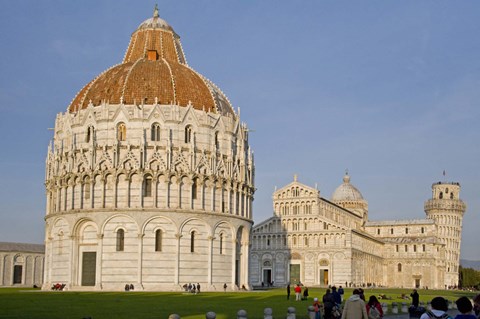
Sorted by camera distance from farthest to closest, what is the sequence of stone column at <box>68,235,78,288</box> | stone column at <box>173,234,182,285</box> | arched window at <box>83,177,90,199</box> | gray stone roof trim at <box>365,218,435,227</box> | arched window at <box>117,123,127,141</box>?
gray stone roof trim at <box>365,218,435,227</box>
arched window at <box>117,123,127,141</box>
arched window at <box>83,177,90,199</box>
stone column at <box>68,235,78,288</box>
stone column at <box>173,234,182,285</box>

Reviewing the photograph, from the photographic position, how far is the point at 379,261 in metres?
141

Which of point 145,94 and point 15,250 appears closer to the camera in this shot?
point 145,94

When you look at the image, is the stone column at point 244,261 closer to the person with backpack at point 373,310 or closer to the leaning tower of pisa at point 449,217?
the person with backpack at point 373,310

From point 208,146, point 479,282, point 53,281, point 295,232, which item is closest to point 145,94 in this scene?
point 208,146

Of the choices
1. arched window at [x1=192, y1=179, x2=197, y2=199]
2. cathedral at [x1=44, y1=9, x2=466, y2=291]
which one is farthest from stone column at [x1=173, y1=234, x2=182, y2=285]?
arched window at [x1=192, y1=179, x2=197, y2=199]

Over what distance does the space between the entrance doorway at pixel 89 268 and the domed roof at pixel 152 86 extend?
1435 cm

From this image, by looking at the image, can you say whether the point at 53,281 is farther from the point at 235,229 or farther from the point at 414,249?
the point at 414,249

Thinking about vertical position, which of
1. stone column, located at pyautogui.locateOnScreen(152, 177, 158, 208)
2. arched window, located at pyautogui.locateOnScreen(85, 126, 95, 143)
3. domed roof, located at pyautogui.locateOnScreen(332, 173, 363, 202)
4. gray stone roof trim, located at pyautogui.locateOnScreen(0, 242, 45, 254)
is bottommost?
gray stone roof trim, located at pyautogui.locateOnScreen(0, 242, 45, 254)

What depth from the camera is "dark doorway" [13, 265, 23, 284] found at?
104m

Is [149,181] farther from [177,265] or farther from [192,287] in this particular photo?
[192,287]

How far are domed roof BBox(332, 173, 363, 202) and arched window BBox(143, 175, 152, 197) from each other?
94.5m

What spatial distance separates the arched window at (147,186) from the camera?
63656 millimetres

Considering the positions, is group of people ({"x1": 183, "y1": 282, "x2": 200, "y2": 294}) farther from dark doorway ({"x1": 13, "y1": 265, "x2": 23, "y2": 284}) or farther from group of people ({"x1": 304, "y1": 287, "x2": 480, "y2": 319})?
dark doorway ({"x1": 13, "y1": 265, "x2": 23, "y2": 284})

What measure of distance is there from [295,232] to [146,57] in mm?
56606
